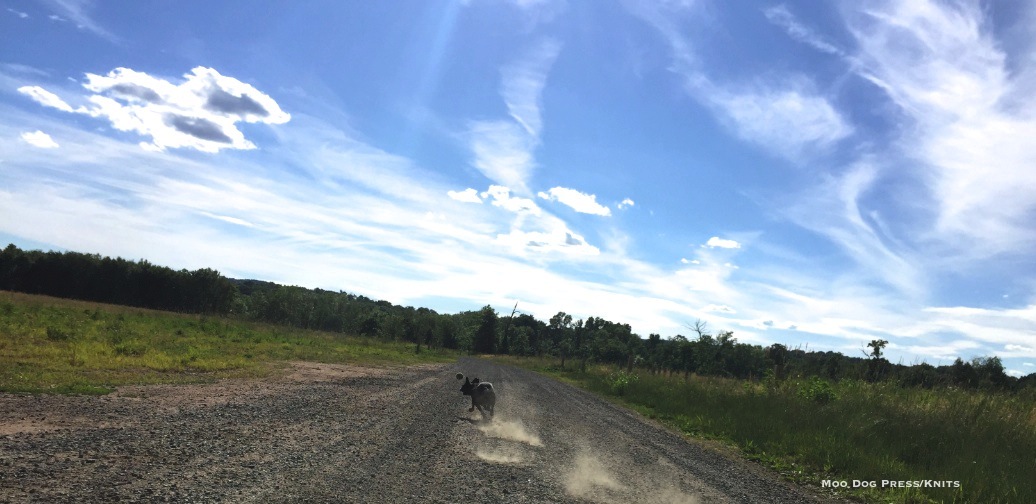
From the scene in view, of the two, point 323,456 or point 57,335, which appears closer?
point 323,456

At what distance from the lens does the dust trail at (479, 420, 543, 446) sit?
10.9m

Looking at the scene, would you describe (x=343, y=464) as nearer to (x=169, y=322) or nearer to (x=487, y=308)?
(x=169, y=322)

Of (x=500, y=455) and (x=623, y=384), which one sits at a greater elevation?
(x=623, y=384)

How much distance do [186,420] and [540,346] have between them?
522 feet

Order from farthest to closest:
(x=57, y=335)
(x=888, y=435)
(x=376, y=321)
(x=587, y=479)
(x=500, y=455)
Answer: (x=376, y=321), (x=57, y=335), (x=888, y=435), (x=500, y=455), (x=587, y=479)

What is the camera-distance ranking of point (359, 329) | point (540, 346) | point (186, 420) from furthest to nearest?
point (540, 346), point (359, 329), point (186, 420)

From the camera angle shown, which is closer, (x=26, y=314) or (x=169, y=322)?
(x=26, y=314)

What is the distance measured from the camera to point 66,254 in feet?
328

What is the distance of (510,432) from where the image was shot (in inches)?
457

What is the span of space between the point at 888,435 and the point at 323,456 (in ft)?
40.2

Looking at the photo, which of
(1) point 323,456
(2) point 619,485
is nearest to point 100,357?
(1) point 323,456

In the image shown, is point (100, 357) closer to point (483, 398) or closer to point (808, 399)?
point (483, 398)

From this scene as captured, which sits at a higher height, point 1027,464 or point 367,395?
point 1027,464

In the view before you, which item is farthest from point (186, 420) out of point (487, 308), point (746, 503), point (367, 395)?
point (487, 308)
